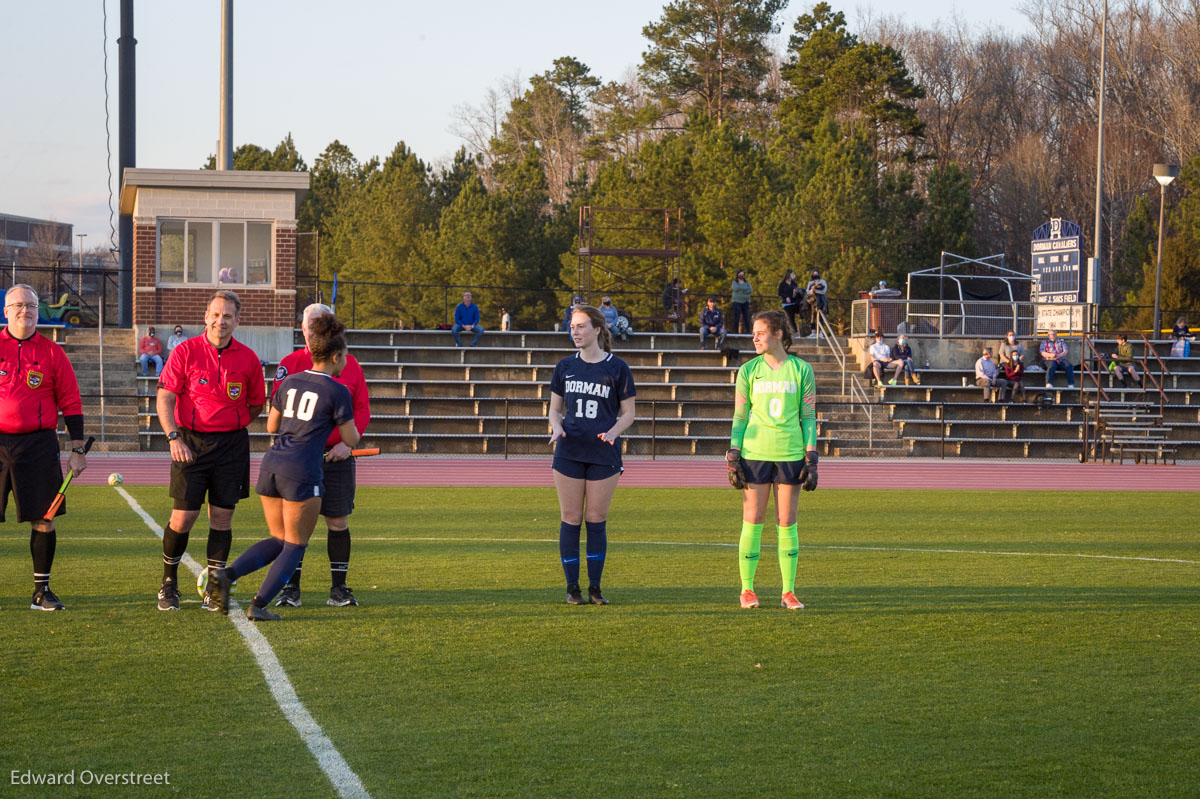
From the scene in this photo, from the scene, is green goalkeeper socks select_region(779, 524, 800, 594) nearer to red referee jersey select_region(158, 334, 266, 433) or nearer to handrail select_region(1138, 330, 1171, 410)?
red referee jersey select_region(158, 334, 266, 433)

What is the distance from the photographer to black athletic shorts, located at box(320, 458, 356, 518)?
Answer: 7.77 metres

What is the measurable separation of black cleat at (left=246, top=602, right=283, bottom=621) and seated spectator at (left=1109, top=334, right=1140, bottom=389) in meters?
26.4

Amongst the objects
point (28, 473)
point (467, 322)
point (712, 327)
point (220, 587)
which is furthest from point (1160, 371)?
point (28, 473)

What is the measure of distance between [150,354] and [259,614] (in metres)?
21.9

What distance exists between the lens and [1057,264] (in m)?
34.4

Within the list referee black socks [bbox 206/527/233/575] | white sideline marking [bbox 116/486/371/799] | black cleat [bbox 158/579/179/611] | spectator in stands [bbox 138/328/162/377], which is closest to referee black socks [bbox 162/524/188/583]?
black cleat [bbox 158/579/179/611]

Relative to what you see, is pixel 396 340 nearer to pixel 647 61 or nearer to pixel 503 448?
pixel 503 448

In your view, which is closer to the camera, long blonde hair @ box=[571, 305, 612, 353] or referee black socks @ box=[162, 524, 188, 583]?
referee black socks @ box=[162, 524, 188, 583]

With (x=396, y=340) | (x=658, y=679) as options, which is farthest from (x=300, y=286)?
(x=658, y=679)

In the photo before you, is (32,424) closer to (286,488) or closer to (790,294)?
(286,488)

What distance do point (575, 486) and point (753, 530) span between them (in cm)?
112

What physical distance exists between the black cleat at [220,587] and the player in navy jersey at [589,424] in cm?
198

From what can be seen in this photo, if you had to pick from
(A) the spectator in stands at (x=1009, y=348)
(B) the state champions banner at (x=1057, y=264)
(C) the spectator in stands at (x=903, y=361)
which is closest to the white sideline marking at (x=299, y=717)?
(C) the spectator in stands at (x=903, y=361)

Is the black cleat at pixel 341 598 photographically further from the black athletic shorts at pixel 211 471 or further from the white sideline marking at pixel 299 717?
the black athletic shorts at pixel 211 471
